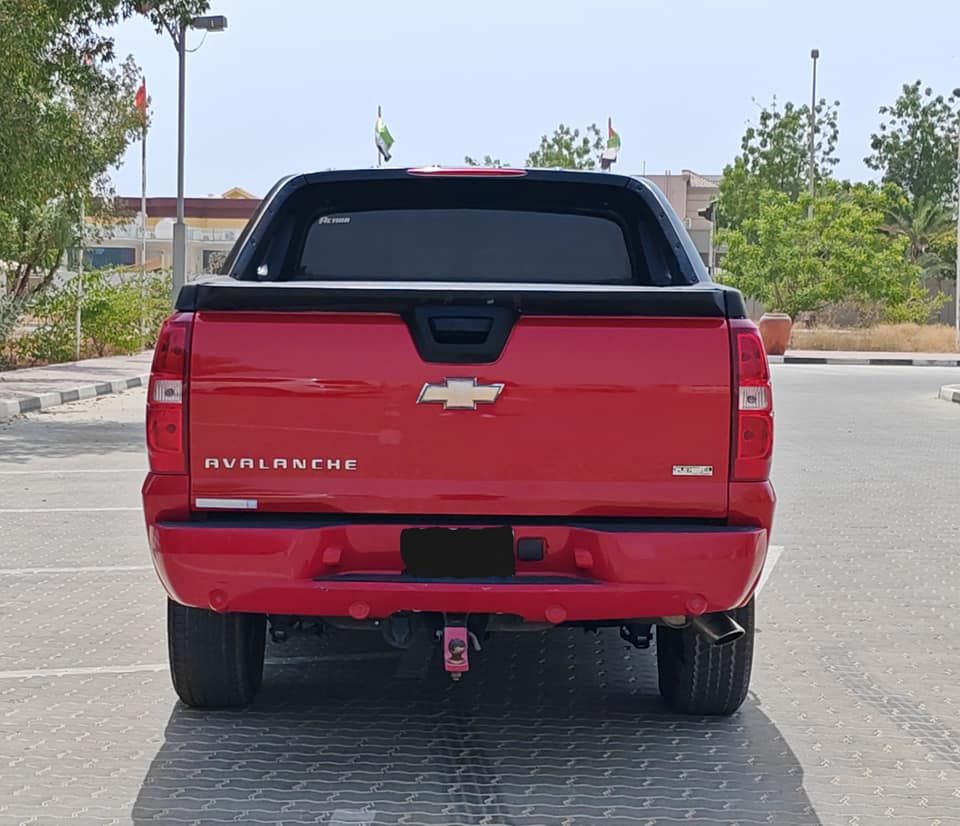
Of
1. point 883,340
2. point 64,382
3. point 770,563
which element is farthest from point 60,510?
point 883,340

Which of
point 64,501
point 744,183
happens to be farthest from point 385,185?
point 744,183

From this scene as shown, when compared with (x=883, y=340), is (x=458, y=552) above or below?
above

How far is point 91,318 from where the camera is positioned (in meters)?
31.0

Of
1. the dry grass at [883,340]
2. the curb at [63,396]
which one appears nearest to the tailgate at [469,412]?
the curb at [63,396]

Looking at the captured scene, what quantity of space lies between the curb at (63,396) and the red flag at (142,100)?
300 inches

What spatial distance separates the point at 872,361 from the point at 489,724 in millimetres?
34533

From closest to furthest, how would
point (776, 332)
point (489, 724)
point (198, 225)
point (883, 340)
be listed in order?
point (489, 724), point (776, 332), point (883, 340), point (198, 225)

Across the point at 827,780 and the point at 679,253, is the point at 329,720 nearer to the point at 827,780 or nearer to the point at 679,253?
the point at 827,780

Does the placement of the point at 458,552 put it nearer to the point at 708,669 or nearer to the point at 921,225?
the point at 708,669

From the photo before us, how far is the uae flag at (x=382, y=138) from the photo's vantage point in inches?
2040

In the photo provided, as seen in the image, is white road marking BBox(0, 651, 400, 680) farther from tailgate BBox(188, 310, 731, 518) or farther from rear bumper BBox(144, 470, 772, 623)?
tailgate BBox(188, 310, 731, 518)

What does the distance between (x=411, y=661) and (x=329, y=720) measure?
39.8 inches

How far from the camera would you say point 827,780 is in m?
5.09

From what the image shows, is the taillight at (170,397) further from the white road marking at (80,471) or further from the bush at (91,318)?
the bush at (91,318)
